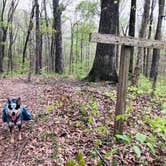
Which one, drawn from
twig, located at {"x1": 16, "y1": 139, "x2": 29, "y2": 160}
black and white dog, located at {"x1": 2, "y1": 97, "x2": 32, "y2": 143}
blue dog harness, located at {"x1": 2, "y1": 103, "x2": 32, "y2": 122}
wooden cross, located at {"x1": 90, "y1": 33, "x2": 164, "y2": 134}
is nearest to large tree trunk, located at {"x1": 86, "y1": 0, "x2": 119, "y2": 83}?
blue dog harness, located at {"x1": 2, "y1": 103, "x2": 32, "y2": 122}

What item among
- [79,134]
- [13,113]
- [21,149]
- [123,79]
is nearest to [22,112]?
[13,113]

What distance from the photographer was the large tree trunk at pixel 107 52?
10.0 m

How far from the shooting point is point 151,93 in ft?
30.5

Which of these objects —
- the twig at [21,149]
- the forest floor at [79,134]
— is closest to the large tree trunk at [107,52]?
the forest floor at [79,134]

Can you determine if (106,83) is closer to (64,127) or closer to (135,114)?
(135,114)

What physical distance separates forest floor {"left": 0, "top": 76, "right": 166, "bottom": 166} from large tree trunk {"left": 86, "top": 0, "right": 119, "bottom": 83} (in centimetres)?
176

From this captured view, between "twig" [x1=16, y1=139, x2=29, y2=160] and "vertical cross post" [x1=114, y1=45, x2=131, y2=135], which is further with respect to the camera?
"vertical cross post" [x1=114, y1=45, x2=131, y2=135]

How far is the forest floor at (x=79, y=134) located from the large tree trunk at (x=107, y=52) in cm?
176

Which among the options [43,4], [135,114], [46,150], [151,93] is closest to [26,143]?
[46,150]

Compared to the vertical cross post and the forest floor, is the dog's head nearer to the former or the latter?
the forest floor

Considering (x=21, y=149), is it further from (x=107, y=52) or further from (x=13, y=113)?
(x=107, y=52)

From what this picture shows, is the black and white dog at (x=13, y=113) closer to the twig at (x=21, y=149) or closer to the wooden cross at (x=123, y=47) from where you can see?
the twig at (x=21, y=149)

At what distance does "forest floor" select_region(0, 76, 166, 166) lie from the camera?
472 centimetres

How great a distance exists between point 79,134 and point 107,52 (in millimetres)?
5222
